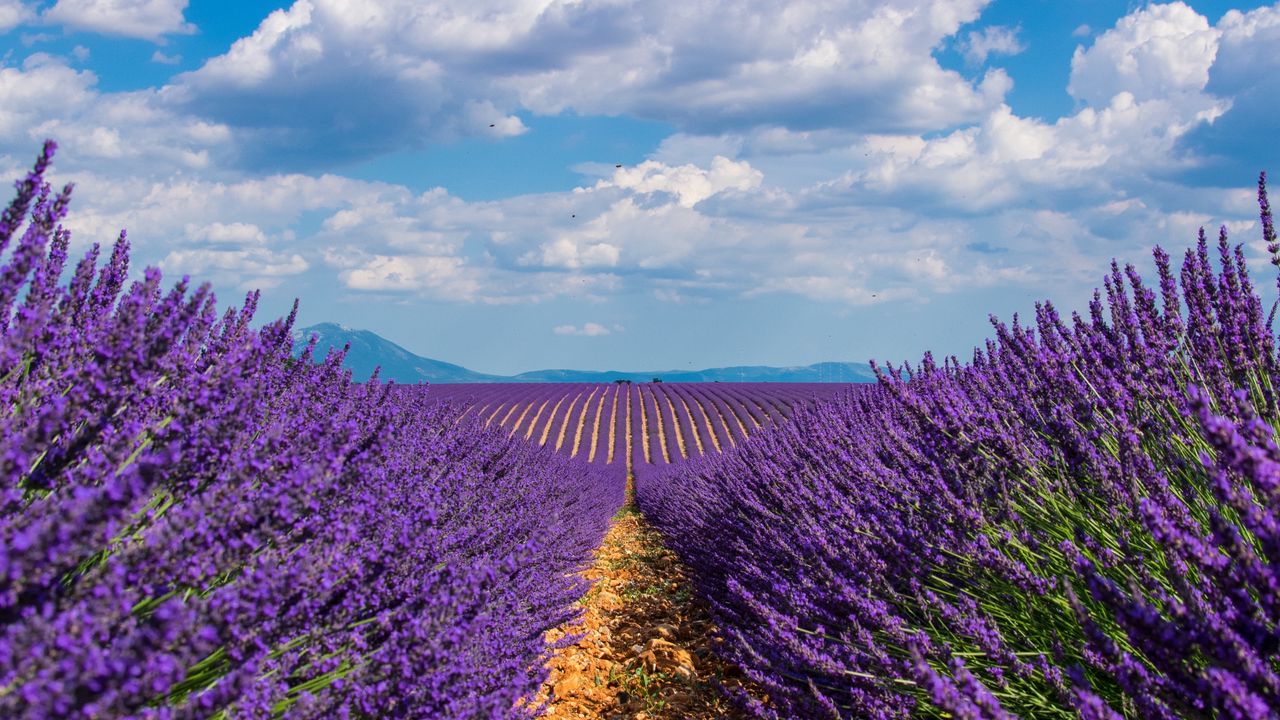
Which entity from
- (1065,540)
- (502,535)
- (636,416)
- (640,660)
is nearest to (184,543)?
(1065,540)

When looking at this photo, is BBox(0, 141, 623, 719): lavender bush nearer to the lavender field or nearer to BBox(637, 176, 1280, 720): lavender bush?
the lavender field

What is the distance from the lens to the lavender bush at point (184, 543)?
3.23 ft

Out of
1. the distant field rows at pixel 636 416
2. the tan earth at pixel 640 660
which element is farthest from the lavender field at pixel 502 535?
the distant field rows at pixel 636 416

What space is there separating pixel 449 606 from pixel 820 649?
195 centimetres

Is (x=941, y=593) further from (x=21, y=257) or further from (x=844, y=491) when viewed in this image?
(x=21, y=257)

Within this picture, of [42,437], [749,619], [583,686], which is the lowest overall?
[583,686]

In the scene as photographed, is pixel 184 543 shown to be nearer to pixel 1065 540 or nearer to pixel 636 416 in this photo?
pixel 1065 540

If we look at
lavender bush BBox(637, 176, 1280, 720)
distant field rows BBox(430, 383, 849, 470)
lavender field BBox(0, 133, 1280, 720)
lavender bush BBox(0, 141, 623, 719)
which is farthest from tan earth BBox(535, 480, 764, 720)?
distant field rows BBox(430, 383, 849, 470)

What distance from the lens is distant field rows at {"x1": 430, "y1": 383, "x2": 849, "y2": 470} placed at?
2388 centimetres

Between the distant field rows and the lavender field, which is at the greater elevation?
the lavender field

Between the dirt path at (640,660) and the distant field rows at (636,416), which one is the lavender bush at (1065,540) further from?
the distant field rows at (636,416)

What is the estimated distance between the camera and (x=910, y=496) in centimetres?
306

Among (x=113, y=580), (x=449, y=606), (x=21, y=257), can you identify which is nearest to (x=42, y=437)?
(x=113, y=580)

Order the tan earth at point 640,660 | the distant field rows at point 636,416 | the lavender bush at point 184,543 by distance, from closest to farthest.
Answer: the lavender bush at point 184,543 → the tan earth at point 640,660 → the distant field rows at point 636,416
